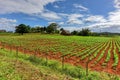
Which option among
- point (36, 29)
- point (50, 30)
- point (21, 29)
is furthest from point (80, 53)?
point (36, 29)

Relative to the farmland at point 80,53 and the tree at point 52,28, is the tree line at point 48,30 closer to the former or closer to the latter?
the tree at point 52,28

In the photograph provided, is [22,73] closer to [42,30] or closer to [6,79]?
[6,79]

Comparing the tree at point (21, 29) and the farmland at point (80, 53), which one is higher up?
the tree at point (21, 29)

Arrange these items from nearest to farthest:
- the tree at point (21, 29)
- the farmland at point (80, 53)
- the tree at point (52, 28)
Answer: the farmland at point (80, 53)
the tree at point (21, 29)
the tree at point (52, 28)

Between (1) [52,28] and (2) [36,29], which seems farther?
(2) [36,29]

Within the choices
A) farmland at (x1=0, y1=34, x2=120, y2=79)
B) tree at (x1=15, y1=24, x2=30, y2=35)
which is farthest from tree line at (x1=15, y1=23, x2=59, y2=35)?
farmland at (x1=0, y1=34, x2=120, y2=79)

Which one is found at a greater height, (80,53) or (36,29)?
(36,29)

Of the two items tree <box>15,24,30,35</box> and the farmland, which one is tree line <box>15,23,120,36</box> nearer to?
tree <box>15,24,30,35</box>

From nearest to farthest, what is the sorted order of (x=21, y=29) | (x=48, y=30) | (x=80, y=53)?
(x=80, y=53), (x=21, y=29), (x=48, y=30)

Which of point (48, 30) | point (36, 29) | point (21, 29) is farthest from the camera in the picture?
point (36, 29)

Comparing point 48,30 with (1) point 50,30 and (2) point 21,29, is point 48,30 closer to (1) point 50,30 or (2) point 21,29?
(1) point 50,30

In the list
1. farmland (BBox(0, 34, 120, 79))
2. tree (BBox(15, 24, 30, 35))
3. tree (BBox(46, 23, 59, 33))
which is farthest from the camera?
tree (BBox(46, 23, 59, 33))

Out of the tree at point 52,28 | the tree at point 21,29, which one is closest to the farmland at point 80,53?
the tree at point 21,29

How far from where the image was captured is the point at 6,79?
363 inches
